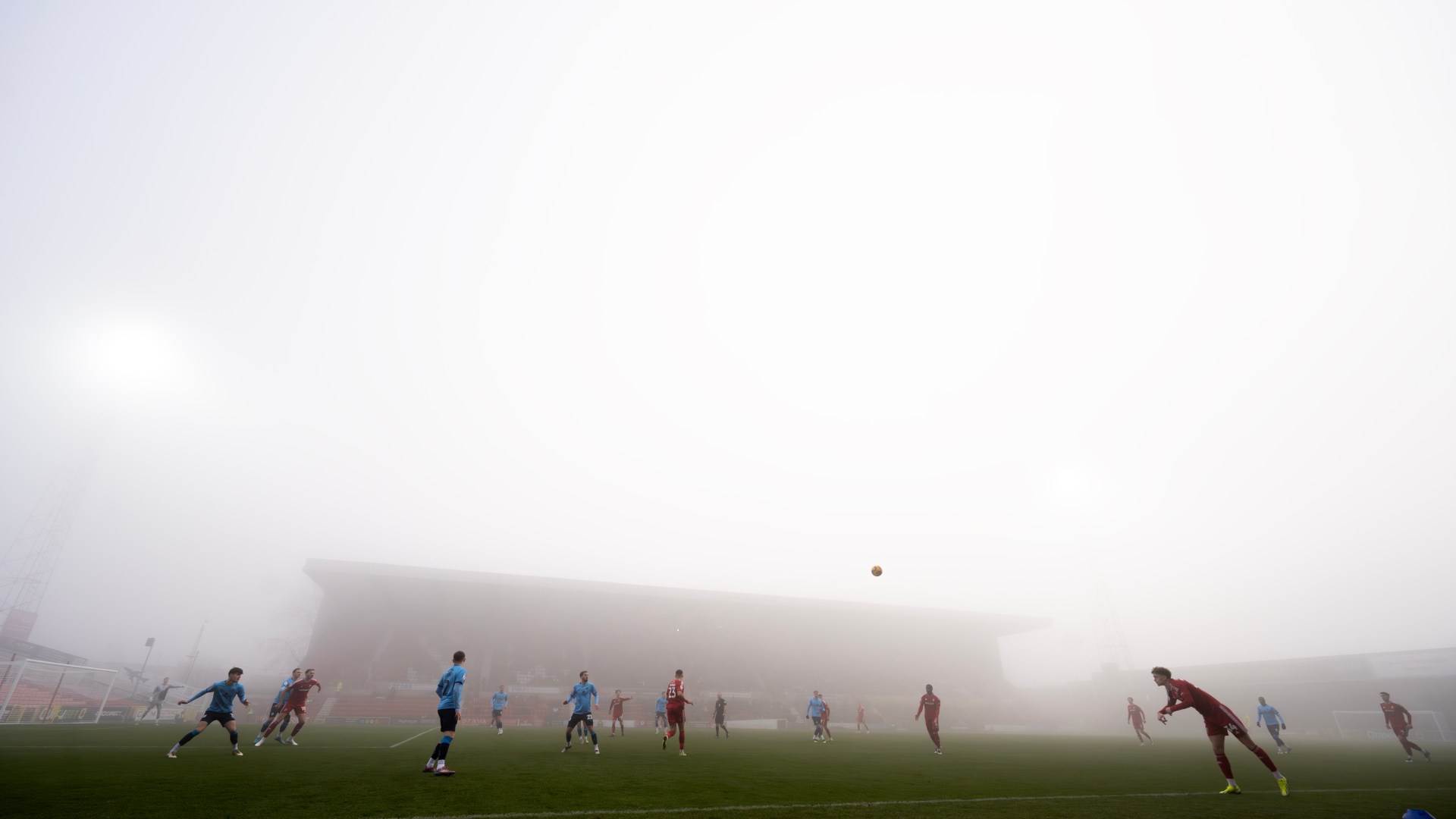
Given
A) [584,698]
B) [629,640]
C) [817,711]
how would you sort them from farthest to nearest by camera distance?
[629,640] < [817,711] < [584,698]

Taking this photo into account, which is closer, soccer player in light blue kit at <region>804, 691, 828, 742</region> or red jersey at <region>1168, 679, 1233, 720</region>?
red jersey at <region>1168, 679, 1233, 720</region>

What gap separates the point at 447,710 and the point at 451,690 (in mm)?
299

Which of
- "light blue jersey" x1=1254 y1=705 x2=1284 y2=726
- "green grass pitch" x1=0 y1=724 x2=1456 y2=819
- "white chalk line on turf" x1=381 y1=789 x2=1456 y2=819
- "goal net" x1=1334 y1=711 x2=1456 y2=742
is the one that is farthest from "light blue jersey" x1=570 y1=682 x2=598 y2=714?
"goal net" x1=1334 y1=711 x2=1456 y2=742

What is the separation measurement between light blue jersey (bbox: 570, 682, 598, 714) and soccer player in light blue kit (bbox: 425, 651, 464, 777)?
496 cm

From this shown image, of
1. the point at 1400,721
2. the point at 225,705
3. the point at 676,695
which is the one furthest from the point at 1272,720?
the point at 225,705

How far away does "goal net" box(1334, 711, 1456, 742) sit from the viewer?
1587 inches

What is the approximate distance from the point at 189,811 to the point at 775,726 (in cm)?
4307

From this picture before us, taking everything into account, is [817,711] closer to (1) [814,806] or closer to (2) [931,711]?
(2) [931,711]

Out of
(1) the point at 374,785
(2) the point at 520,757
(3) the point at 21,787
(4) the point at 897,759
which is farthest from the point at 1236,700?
(3) the point at 21,787

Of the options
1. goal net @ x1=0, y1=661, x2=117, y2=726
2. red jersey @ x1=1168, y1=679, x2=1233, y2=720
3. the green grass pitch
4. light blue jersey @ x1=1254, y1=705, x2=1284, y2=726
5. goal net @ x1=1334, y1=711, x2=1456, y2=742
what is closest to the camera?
the green grass pitch

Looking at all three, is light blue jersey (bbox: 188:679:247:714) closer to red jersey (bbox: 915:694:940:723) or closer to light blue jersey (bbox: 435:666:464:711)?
light blue jersey (bbox: 435:666:464:711)

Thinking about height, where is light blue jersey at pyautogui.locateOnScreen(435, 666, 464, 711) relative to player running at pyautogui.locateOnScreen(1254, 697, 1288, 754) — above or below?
above

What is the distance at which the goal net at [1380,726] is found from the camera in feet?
132

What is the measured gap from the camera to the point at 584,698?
15.1 metres
